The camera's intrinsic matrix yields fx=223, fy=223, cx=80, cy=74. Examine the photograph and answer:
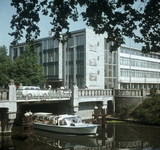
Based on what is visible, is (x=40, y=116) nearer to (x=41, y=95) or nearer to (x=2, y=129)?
(x=41, y=95)

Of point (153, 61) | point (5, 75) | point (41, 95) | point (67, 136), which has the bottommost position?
point (67, 136)

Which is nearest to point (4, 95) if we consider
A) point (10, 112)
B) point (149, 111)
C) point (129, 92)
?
point (10, 112)

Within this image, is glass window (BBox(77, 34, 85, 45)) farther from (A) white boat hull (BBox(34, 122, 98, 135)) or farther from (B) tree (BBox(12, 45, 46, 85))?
A: (A) white boat hull (BBox(34, 122, 98, 135))

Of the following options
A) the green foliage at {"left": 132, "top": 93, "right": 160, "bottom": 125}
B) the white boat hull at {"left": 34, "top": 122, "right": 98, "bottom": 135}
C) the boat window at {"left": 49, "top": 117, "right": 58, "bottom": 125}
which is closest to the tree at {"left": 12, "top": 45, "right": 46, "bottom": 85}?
the boat window at {"left": 49, "top": 117, "right": 58, "bottom": 125}

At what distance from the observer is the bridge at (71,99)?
2434cm

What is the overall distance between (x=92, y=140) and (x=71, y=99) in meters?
9.32

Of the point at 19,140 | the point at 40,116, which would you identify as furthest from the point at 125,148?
the point at 40,116

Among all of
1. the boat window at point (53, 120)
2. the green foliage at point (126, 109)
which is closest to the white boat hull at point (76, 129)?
the boat window at point (53, 120)

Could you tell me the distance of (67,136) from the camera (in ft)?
81.5

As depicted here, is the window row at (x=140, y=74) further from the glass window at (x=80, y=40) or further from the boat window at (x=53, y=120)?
the boat window at (x=53, y=120)

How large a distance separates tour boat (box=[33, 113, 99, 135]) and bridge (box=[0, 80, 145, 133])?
2.50 metres

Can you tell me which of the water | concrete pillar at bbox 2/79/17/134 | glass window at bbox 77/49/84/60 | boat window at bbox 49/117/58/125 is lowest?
the water

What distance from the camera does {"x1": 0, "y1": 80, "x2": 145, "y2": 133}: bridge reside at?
79.9 feet

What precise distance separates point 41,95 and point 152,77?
63442 millimetres
